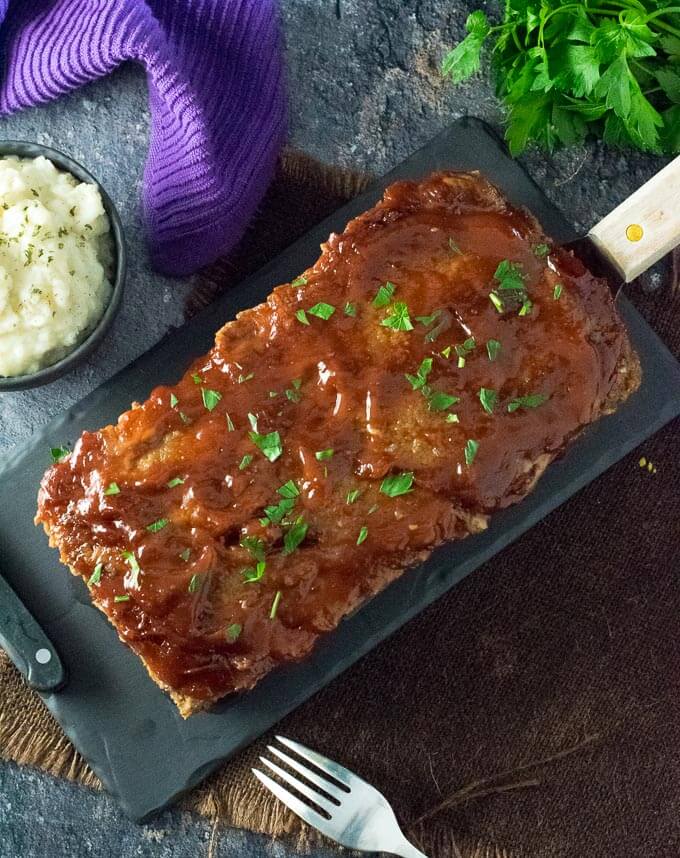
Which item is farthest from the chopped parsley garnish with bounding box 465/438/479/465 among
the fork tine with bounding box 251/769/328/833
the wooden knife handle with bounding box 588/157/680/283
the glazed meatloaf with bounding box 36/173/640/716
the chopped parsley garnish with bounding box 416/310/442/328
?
the fork tine with bounding box 251/769/328/833

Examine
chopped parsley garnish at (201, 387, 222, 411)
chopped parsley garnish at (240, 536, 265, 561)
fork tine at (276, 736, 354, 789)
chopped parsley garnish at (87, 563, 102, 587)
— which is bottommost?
fork tine at (276, 736, 354, 789)

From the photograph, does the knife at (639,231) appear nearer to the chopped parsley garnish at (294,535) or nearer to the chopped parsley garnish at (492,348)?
the chopped parsley garnish at (492,348)

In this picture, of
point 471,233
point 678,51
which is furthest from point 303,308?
point 678,51

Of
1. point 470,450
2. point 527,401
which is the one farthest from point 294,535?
point 527,401

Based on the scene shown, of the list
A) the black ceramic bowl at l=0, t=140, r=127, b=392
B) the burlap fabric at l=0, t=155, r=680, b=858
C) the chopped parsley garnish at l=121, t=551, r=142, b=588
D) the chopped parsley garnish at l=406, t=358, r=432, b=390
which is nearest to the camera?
the chopped parsley garnish at l=121, t=551, r=142, b=588

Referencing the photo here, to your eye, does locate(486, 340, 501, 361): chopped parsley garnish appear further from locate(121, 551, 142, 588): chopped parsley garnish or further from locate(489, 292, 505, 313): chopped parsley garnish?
locate(121, 551, 142, 588): chopped parsley garnish

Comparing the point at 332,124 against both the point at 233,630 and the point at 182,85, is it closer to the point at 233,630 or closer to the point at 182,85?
the point at 182,85

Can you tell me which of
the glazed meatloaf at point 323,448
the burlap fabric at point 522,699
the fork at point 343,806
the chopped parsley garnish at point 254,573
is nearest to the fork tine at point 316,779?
the fork at point 343,806
